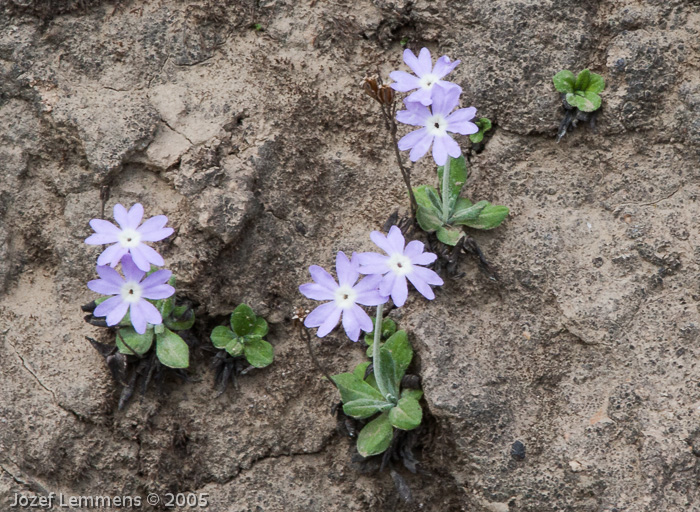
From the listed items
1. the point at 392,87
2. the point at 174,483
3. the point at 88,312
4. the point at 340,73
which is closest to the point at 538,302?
the point at 392,87

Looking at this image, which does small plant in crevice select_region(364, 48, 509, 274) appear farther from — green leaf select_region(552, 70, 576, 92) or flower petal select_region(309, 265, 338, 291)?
flower petal select_region(309, 265, 338, 291)

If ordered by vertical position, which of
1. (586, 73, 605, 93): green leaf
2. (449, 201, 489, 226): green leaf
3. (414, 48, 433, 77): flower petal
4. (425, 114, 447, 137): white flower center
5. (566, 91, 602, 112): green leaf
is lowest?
(449, 201, 489, 226): green leaf

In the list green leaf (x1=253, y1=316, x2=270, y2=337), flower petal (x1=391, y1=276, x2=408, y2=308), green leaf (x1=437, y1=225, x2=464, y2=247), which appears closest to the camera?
flower petal (x1=391, y1=276, x2=408, y2=308)

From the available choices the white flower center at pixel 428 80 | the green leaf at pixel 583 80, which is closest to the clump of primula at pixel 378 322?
the white flower center at pixel 428 80

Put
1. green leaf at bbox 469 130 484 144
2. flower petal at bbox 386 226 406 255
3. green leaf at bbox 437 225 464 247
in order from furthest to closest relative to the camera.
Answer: green leaf at bbox 469 130 484 144 → green leaf at bbox 437 225 464 247 → flower petal at bbox 386 226 406 255

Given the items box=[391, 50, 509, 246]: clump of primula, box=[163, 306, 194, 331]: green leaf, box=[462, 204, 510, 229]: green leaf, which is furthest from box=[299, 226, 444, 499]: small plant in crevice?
box=[163, 306, 194, 331]: green leaf

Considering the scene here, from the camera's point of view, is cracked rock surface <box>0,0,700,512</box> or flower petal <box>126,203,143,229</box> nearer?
flower petal <box>126,203,143,229</box>

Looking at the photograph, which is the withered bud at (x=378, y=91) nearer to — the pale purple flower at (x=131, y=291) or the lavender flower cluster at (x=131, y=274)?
the lavender flower cluster at (x=131, y=274)
